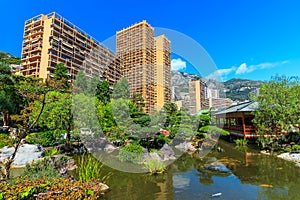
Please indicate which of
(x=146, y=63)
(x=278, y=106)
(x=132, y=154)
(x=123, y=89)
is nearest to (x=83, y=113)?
(x=123, y=89)

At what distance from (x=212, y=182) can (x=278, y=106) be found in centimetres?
550

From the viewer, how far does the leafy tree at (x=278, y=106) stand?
7.94m

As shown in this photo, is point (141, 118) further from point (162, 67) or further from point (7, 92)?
point (7, 92)

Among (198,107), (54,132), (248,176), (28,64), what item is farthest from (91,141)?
(28,64)

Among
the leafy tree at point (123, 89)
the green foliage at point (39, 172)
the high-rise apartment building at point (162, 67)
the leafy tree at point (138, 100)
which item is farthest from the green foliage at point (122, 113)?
the green foliage at point (39, 172)

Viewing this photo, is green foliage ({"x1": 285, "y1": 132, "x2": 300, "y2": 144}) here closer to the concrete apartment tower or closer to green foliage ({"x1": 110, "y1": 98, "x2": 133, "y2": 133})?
the concrete apartment tower

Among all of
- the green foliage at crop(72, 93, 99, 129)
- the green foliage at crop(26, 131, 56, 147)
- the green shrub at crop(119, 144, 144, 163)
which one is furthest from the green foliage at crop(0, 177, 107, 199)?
the green foliage at crop(26, 131, 56, 147)

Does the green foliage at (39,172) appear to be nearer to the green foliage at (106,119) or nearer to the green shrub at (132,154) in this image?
the green shrub at (132,154)

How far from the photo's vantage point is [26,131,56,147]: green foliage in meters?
8.63

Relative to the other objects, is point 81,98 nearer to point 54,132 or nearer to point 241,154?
point 54,132

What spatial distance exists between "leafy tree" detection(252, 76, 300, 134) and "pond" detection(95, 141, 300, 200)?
6.60 feet

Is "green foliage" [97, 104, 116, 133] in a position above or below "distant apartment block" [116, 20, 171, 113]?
below

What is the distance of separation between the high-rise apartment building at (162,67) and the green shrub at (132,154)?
2.04 meters

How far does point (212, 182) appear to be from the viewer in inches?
201
